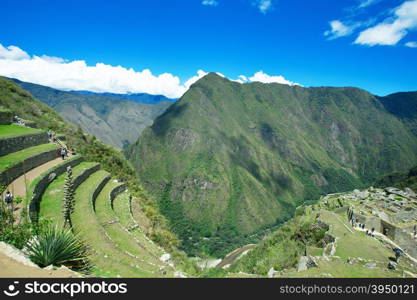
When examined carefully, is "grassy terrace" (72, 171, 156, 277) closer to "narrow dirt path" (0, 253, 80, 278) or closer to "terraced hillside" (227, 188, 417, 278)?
"narrow dirt path" (0, 253, 80, 278)

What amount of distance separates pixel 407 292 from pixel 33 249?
46.3ft

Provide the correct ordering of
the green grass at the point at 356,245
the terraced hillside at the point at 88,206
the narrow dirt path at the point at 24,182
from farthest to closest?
A: the green grass at the point at 356,245, the narrow dirt path at the point at 24,182, the terraced hillside at the point at 88,206

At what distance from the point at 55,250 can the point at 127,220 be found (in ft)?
47.9

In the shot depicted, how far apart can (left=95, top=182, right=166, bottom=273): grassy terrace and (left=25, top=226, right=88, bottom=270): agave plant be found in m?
5.89

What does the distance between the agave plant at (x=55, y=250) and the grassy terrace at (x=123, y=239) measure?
5893 mm

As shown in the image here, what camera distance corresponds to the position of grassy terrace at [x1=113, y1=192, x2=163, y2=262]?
71.2 ft

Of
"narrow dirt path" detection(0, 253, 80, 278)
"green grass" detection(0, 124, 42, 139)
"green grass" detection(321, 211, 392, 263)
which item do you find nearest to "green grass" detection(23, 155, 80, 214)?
"green grass" detection(0, 124, 42, 139)

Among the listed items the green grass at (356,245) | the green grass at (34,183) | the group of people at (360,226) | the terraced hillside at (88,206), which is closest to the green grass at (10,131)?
the terraced hillside at (88,206)

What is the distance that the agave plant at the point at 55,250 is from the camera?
32.7 feet

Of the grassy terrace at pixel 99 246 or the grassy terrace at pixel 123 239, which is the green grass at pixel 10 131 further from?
the grassy terrace at pixel 123 239

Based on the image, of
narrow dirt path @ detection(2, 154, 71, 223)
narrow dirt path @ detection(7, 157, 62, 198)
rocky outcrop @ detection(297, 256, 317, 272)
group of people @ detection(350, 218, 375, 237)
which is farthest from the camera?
group of people @ detection(350, 218, 375, 237)

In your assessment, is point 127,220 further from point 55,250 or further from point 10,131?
point 55,250

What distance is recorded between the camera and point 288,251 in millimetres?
40250

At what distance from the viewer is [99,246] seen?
17312 mm
